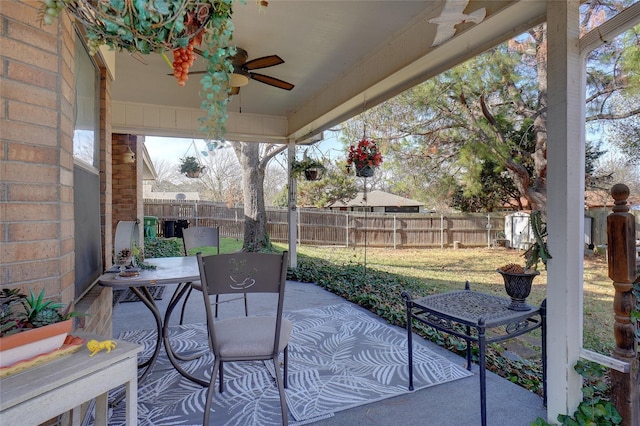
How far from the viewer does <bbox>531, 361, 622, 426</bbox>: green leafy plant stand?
1532 mm

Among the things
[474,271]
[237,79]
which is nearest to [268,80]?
[237,79]

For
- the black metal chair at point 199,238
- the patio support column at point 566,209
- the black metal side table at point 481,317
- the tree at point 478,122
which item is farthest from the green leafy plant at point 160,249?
the patio support column at point 566,209

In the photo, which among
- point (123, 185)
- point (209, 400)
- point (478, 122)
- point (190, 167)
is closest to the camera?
point (209, 400)

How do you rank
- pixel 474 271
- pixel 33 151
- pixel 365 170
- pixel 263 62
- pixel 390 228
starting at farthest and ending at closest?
1. pixel 390 228
2. pixel 474 271
3. pixel 365 170
4. pixel 263 62
5. pixel 33 151

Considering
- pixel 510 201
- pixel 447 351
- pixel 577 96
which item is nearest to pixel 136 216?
pixel 447 351

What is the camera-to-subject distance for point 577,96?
1.66 m

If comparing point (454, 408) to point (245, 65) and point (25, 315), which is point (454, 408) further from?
point (245, 65)

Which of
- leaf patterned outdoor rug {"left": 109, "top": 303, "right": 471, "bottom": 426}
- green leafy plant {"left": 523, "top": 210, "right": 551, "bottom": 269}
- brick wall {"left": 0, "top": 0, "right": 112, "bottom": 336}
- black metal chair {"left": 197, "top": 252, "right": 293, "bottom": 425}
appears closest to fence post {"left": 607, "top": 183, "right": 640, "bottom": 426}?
green leafy plant {"left": 523, "top": 210, "right": 551, "bottom": 269}

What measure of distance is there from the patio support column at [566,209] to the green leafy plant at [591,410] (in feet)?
0.11

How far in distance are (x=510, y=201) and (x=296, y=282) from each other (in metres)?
5.52

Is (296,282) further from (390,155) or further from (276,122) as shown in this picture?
(390,155)

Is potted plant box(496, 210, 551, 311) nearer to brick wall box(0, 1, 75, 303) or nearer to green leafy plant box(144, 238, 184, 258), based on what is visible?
brick wall box(0, 1, 75, 303)

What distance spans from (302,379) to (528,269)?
1541 mm

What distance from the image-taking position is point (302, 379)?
7.59 ft
